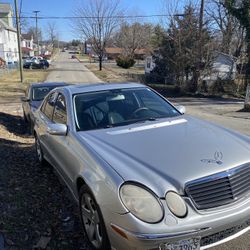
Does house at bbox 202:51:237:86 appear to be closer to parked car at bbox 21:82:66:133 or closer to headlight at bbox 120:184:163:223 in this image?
parked car at bbox 21:82:66:133

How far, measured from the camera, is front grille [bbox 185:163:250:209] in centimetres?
276

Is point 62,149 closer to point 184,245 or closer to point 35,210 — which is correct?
point 35,210

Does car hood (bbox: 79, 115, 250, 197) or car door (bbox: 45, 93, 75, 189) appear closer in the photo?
car hood (bbox: 79, 115, 250, 197)

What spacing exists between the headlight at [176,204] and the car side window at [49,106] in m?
2.93

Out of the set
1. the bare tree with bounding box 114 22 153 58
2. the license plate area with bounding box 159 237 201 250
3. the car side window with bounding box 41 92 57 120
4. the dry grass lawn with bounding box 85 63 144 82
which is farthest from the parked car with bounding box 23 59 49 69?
the license plate area with bounding box 159 237 201 250

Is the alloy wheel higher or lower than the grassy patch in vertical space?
higher

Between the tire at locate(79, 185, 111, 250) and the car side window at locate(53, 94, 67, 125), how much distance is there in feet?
4.01

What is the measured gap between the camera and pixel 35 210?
4.24 meters

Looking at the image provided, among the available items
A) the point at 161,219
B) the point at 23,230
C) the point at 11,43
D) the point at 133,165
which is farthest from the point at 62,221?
the point at 11,43

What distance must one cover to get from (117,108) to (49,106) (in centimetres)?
151

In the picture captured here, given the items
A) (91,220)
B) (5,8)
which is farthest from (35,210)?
(5,8)

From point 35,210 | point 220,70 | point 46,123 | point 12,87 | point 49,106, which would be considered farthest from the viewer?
point 12,87

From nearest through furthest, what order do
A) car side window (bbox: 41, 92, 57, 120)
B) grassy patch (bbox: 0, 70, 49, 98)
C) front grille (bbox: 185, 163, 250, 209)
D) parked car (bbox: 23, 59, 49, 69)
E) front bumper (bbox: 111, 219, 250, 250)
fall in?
front bumper (bbox: 111, 219, 250, 250)
front grille (bbox: 185, 163, 250, 209)
car side window (bbox: 41, 92, 57, 120)
grassy patch (bbox: 0, 70, 49, 98)
parked car (bbox: 23, 59, 49, 69)

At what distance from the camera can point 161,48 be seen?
2597cm
